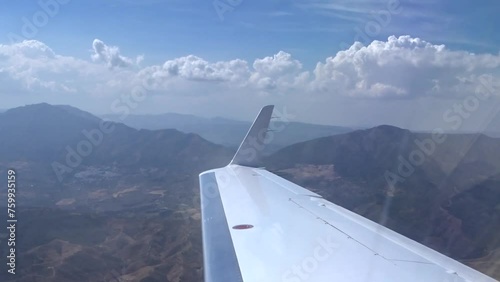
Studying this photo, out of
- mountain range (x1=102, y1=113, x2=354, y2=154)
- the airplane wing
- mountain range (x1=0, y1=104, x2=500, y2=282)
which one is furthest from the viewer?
mountain range (x1=102, y1=113, x2=354, y2=154)

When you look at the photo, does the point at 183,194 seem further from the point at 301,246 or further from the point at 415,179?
the point at 301,246

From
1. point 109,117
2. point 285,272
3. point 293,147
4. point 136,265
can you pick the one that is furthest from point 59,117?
point 285,272

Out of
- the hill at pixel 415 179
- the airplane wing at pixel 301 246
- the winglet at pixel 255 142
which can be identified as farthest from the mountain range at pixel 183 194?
the airplane wing at pixel 301 246

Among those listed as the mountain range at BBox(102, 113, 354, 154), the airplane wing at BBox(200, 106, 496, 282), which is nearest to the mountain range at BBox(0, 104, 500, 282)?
the airplane wing at BBox(200, 106, 496, 282)

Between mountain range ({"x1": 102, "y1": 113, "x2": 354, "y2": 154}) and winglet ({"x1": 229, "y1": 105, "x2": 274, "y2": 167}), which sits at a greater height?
mountain range ({"x1": 102, "y1": 113, "x2": 354, "y2": 154})

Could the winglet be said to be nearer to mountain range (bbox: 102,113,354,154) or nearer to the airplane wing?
the airplane wing

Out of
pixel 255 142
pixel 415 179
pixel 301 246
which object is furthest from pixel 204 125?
pixel 301 246

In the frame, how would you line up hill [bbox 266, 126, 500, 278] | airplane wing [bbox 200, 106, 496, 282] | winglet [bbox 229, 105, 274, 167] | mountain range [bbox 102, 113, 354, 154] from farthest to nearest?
mountain range [bbox 102, 113, 354, 154] → hill [bbox 266, 126, 500, 278] → winglet [bbox 229, 105, 274, 167] → airplane wing [bbox 200, 106, 496, 282]
